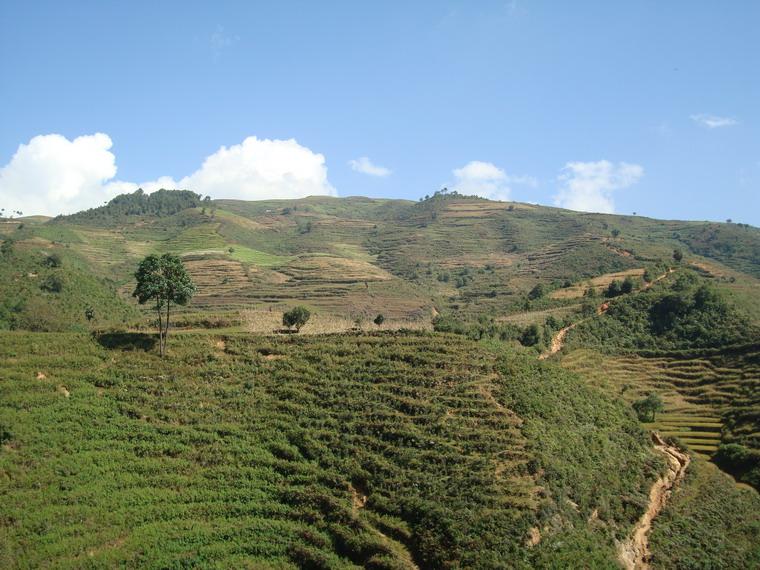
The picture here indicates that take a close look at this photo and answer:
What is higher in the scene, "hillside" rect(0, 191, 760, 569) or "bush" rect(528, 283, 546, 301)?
"bush" rect(528, 283, 546, 301)

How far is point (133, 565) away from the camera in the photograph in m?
25.0

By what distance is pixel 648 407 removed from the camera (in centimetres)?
4781

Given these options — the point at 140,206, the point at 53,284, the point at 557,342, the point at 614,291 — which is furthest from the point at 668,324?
the point at 140,206

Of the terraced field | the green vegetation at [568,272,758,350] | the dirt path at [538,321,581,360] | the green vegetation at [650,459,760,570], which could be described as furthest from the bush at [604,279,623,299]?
the green vegetation at [650,459,760,570]

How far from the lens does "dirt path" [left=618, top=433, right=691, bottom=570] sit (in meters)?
29.9

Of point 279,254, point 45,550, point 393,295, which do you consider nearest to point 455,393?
point 45,550

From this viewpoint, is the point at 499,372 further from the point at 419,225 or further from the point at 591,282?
the point at 419,225

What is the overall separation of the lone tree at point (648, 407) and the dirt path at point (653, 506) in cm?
477

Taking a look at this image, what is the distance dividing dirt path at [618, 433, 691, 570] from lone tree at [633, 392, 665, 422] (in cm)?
477

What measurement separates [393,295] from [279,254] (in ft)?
163

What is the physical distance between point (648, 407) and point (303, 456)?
3281 centimetres

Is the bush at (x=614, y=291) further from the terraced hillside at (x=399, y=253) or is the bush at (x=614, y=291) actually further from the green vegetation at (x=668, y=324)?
the terraced hillside at (x=399, y=253)

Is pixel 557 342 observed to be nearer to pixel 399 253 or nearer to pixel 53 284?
pixel 53 284

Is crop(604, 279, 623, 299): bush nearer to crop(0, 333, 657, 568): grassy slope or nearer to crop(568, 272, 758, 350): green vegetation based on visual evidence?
crop(568, 272, 758, 350): green vegetation
